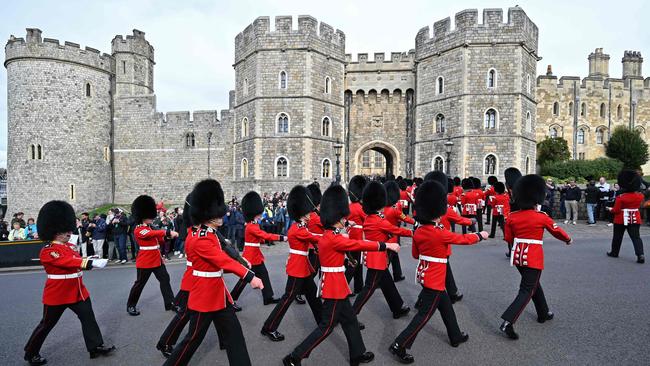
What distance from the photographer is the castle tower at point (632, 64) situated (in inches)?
1668

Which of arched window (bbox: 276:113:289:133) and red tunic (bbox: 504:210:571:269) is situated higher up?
arched window (bbox: 276:113:289:133)

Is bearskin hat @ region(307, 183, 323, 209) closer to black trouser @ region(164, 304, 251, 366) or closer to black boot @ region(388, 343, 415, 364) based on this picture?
black boot @ region(388, 343, 415, 364)

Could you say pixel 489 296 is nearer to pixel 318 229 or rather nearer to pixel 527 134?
pixel 318 229

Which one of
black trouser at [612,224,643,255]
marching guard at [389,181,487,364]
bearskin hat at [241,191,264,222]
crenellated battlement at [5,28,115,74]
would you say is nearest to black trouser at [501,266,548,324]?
marching guard at [389,181,487,364]

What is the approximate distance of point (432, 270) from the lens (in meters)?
4.65

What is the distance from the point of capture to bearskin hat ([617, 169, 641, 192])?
28.3ft

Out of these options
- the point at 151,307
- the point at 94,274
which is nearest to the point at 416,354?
the point at 151,307

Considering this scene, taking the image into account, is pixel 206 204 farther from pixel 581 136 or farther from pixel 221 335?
pixel 581 136

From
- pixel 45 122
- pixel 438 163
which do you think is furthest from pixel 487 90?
pixel 45 122

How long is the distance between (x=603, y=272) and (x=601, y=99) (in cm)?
3773

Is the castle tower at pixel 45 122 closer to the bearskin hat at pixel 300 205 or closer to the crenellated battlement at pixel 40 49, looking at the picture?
the crenellated battlement at pixel 40 49

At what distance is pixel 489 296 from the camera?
664 cm

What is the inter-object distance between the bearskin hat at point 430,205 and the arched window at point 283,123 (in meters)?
21.0

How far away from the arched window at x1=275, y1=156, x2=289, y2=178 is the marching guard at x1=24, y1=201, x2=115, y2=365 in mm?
20683
